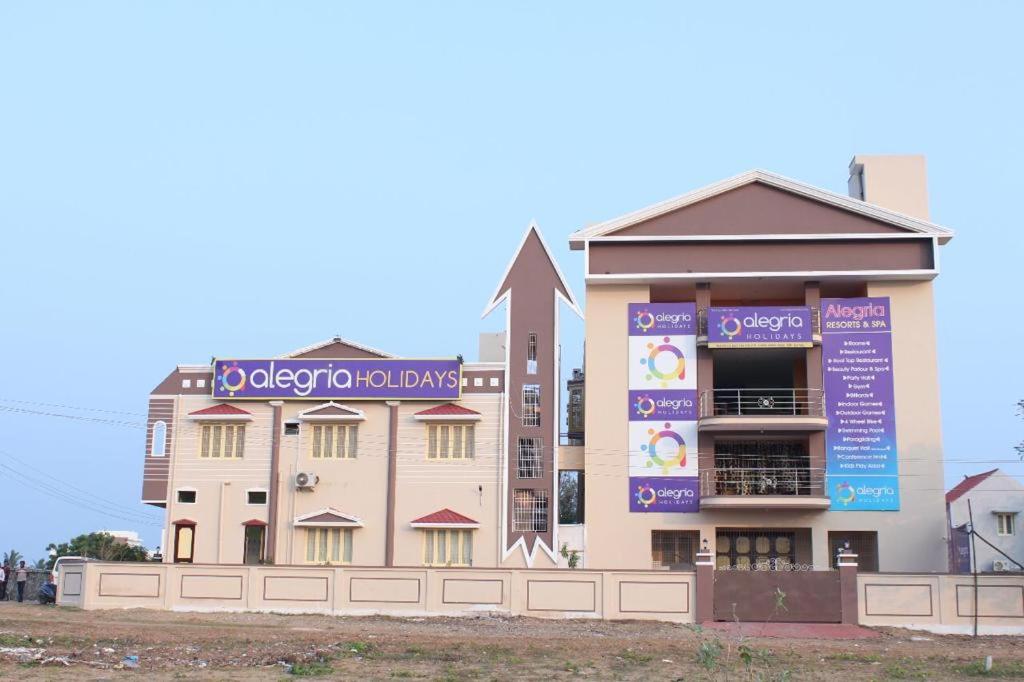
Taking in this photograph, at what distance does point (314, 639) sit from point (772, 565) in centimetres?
2120

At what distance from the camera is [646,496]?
45.2 meters

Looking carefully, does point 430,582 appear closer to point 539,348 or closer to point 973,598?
point 539,348

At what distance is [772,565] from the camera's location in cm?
4488

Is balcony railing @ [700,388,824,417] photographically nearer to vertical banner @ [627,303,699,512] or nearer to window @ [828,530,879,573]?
vertical banner @ [627,303,699,512]

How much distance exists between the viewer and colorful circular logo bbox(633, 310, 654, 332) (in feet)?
153

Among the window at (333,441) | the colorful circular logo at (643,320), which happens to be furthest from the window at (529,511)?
the colorful circular logo at (643,320)

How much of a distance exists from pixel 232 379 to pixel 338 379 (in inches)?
172

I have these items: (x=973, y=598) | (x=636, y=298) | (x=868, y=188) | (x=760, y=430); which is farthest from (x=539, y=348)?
(x=973, y=598)

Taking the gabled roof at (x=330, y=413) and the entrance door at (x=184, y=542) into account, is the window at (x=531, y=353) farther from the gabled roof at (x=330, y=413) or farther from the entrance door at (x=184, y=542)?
the entrance door at (x=184, y=542)

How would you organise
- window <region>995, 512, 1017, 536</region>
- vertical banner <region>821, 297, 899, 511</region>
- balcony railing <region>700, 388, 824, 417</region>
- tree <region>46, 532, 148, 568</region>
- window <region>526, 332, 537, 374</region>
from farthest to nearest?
tree <region>46, 532, 148, 568</region>, window <region>995, 512, 1017, 536</region>, window <region>526, 332, 537, 374</region>, balcony railing <region>700, 388, 824, 417</region>, vertical banner <region>821, 297, 899, 511</region>

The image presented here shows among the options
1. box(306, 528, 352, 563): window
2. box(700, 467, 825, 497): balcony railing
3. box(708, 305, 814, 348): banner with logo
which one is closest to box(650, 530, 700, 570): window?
box(700, 467, 825, 497): balcony railing

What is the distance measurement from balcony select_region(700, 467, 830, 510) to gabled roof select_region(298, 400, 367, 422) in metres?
13.7

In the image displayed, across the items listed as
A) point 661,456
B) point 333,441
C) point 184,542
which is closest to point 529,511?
point 661,456

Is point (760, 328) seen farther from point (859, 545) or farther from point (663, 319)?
point (859, 545)
